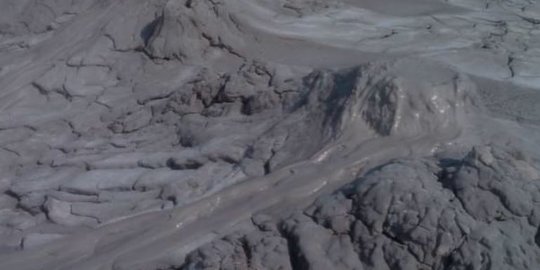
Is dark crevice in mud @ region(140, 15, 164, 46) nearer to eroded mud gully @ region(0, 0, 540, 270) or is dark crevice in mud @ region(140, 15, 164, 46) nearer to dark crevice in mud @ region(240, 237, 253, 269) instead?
eroded mud gully @ region(0, 0, 540, 270)

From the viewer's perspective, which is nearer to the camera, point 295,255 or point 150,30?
point 295,255

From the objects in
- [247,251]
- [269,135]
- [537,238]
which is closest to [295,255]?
[247,251]

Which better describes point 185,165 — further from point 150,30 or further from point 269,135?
point 150,30

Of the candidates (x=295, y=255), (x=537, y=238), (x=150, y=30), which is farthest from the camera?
(x=150, y=30)

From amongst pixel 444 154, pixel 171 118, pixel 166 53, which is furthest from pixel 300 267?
pixel 166 53

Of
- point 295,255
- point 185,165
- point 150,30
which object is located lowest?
point 185,165

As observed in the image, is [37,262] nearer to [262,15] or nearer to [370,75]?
[370,75]

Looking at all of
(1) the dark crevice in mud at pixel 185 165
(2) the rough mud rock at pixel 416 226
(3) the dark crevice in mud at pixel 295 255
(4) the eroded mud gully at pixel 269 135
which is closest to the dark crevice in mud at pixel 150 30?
(4) the eroded mud gully at pixel 269 135

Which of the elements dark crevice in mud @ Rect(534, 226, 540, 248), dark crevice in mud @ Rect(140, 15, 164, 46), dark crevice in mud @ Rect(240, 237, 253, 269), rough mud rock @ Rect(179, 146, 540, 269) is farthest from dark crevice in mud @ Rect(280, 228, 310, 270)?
dark crevice in mud @ Rect(140, 15, 164, 46)
